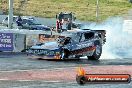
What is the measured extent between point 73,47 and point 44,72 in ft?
16.0

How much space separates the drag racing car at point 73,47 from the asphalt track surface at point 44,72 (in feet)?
1.17

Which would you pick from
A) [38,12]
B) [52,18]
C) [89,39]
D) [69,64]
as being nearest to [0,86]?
[69,64]

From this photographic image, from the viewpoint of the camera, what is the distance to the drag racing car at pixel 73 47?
64.7ft

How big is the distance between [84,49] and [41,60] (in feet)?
6.76

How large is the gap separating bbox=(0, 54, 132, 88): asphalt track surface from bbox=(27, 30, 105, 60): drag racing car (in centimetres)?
36

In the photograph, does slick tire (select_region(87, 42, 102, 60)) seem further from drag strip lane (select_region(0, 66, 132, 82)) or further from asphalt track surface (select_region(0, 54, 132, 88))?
drag strip lane (select_region(0, 66, 132, 82))

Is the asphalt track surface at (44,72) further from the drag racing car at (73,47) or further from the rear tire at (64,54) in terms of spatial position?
the drag racing car at (73,47)

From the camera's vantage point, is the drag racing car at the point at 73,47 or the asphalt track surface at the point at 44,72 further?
the drag racing car at the point at 73,47

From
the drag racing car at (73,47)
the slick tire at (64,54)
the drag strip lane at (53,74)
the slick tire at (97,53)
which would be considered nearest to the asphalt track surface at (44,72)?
the drag strip lane at (53,74)

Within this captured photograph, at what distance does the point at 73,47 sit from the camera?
66.1ft

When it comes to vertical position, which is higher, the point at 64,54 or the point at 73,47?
the point at 73,47

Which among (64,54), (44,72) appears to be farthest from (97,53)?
(44,72)

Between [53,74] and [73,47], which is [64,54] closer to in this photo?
[73,47]

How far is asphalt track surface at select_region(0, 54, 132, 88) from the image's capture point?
12094mm
